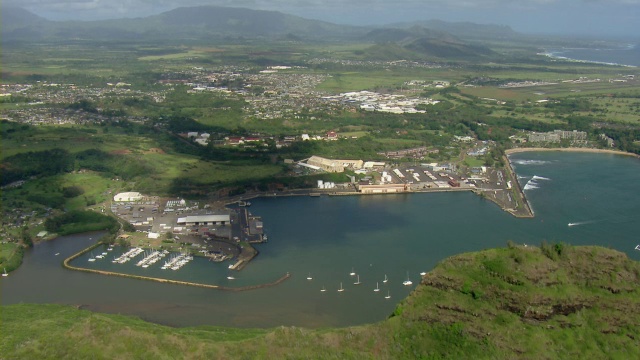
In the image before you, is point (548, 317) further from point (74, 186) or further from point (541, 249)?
point (74, 186)

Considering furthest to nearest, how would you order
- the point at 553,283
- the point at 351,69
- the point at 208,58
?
1. the point at 208,58
2. the point at 351,69
3. the point at 553,283

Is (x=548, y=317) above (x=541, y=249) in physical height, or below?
below

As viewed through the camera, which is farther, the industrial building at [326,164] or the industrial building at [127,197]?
the industrial building at [326,164]

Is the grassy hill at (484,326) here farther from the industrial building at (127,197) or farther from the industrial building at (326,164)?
the industrial building at (326,164)

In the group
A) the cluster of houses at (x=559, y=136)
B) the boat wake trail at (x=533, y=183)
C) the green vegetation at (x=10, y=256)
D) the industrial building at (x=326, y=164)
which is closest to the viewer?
the green vegetation at (x=10, y=256)

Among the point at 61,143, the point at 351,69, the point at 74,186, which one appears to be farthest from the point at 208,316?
the point at 351,69

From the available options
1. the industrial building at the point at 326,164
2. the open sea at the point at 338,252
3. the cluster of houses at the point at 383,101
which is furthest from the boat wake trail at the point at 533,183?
the cluster of houses at the point at 383,101

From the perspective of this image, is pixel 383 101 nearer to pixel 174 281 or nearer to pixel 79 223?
pixel 79 223
